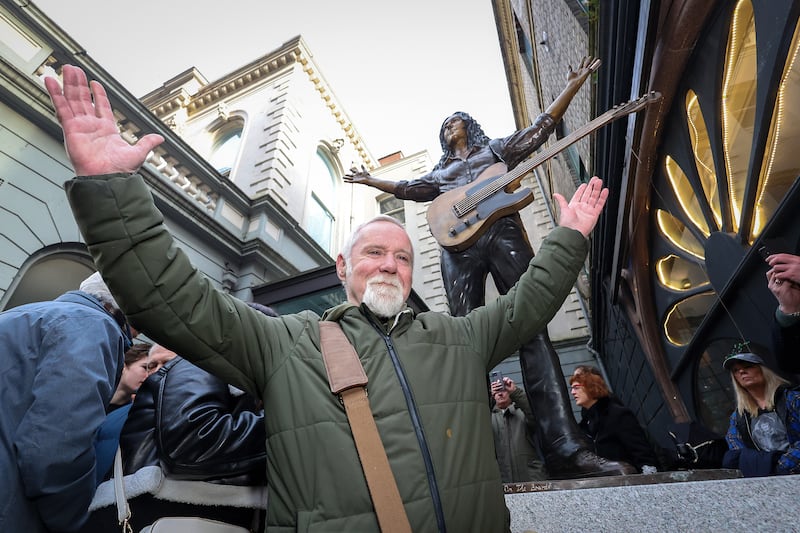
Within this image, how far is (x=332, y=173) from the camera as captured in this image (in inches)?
549

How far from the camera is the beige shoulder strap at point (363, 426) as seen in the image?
88cm

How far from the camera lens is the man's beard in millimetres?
1379

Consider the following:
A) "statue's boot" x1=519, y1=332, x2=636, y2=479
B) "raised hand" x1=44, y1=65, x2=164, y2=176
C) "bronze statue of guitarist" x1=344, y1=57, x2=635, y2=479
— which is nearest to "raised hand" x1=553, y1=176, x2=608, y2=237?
"bronze statue of guitarist" x1=344, y1=57, x2=635, y2=479

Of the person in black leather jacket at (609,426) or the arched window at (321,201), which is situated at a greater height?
the arched window at (321,201)

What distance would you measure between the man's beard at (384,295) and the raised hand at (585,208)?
77 cm

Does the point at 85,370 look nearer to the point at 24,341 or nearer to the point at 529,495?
the point at 24,341

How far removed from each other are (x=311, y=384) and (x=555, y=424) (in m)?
1.55

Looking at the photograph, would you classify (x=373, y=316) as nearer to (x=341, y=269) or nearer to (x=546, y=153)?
(x=341, y=269)

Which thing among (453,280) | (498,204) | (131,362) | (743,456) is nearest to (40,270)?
(131,362)

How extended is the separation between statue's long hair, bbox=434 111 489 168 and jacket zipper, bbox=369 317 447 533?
2439mm

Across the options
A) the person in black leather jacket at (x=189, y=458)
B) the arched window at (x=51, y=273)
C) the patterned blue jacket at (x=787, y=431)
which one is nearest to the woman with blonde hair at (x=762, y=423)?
the patterned blue jacket at (x=787, y=431)

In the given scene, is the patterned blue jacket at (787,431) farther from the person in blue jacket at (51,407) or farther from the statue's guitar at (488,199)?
the person in blue jacket at (51,407)

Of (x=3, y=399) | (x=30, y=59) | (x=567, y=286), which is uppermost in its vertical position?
(x=30, y=59)

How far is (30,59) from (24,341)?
6.13 m
